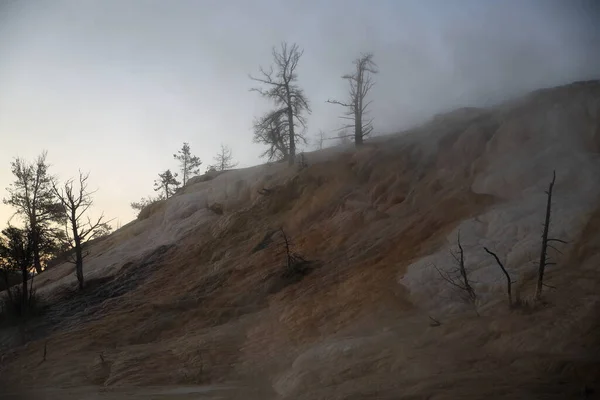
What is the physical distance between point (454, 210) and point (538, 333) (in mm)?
8485

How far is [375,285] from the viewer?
56.5 feet

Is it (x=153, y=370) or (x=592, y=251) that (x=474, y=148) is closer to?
(x=592, y=251)

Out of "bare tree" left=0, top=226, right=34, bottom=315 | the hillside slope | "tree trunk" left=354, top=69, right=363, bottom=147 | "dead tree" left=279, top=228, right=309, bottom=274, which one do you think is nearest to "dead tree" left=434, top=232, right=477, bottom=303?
the hillside slope

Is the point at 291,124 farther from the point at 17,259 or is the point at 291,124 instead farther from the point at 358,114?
the point at 17,259

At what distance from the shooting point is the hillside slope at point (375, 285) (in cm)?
1129

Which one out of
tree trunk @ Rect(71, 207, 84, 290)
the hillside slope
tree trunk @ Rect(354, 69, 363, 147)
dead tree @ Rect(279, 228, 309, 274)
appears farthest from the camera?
tree trunk @ Rect(354, 69, 363, 147)

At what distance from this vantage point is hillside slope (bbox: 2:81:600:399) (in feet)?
37.0

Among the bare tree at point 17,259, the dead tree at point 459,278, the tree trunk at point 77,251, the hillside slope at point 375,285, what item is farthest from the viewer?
the tree trunk at point 77,251

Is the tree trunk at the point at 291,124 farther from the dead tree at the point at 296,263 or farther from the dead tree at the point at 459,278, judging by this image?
the dead tree at the point at 459,278

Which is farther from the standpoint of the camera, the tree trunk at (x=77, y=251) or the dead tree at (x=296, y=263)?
the tree trunk at (x=77, y=251)

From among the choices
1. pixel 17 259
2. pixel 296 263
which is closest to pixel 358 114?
pixel 296 263

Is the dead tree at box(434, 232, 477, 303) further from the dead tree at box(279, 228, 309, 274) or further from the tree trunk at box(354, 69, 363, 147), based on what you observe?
the tree trunk at box(354, 69, 363, 147)

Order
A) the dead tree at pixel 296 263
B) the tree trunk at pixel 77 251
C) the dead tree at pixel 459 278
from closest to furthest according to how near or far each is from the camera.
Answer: the dead tree at pixel 459 278
the dead tree at pixel 296 263
the tree trunk at pixel 77 251

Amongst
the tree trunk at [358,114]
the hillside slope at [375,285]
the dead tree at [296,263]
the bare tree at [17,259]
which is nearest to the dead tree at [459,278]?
the hillside slope at [375,285]
